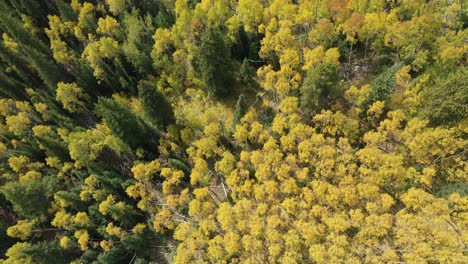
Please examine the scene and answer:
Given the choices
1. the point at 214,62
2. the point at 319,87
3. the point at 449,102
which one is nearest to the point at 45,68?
the point at 214,62

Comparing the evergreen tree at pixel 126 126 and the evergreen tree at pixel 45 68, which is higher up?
the evergreen tree at pixel 45 68

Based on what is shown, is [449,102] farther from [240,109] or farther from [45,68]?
[45,68]

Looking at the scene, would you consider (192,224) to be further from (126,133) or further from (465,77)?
(465,77)

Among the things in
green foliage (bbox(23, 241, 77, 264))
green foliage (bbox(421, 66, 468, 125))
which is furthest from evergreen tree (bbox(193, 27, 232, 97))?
green foliage (bbox(23, 241, 77, 264))

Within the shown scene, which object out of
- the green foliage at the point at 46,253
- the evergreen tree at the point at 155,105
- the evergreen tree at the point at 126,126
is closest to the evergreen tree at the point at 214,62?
the evergreen tree at the point at 155,105

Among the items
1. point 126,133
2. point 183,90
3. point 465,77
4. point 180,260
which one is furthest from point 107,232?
point 465,77

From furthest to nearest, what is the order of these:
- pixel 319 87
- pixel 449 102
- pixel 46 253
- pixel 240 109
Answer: pixel 240 109
pixel 319 87
pixel 46 253
pixel 449 102

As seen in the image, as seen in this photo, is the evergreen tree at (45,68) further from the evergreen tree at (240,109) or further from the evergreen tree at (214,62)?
the evergreen tree at (240,109)

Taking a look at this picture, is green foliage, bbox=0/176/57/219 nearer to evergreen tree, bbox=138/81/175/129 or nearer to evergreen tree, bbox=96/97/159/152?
evergreen tree, bbox=96/97/159/152
